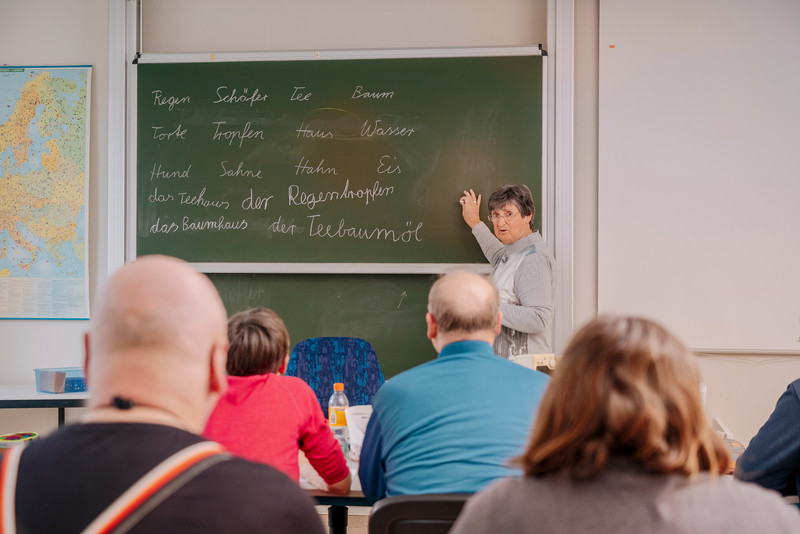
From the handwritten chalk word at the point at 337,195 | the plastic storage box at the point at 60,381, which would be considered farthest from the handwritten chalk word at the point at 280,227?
the plastic storage box at the point at 60,381

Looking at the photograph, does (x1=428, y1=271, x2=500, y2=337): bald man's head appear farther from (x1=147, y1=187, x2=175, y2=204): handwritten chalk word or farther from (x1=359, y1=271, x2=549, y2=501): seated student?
(x1=147, y1=187, x2=175, y2=204): handwritten chalk word

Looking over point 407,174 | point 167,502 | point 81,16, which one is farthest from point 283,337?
point 81,16

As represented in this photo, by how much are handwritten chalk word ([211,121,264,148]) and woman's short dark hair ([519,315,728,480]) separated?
315cm

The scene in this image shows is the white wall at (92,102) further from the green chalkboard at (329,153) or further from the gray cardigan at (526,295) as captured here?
the gray cardigan at (526,295)

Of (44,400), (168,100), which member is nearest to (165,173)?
(168,100)

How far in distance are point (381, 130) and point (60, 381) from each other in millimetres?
2094

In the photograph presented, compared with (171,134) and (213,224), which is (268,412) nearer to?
(213,224)

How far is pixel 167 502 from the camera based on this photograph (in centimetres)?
83

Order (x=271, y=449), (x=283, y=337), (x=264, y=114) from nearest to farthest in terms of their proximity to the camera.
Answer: (x=271, y=449)
(x=283, y=337)
(x=264, y=114)

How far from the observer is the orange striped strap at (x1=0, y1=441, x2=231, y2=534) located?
0.82 m

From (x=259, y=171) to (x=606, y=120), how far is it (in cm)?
188

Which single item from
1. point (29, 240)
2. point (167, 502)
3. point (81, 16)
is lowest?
point (167, 502)

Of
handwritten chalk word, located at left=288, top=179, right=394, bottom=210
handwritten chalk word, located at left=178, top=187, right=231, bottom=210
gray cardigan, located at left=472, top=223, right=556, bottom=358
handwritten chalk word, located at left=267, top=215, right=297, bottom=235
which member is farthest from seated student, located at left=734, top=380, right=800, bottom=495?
handwritten chalk word, located at left=178, top=187, right=231, bottom=210

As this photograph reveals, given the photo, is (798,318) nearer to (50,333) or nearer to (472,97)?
(472,97)
